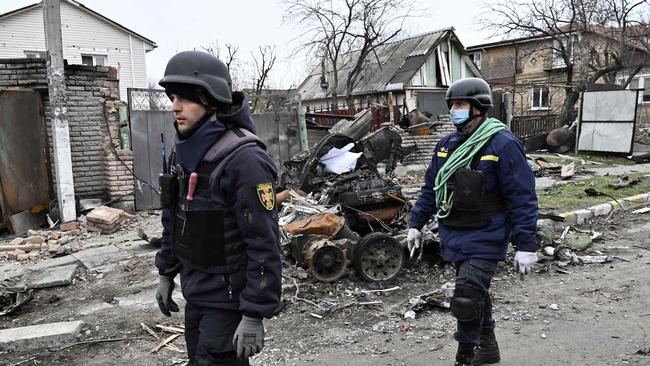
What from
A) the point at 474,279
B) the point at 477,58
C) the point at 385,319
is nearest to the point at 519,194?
the point at 474,279

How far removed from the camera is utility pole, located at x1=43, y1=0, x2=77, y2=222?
23.2ft

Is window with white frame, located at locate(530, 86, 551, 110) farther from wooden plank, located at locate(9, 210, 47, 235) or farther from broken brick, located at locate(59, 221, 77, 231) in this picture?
wooden plank, located at locate(9, 210, 47, 235)

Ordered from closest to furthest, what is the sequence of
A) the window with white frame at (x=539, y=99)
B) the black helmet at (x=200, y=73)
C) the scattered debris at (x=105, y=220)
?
the black helmet at (x=200, y=73)
the scattered debris at (x=105, y=220)
the window with white frame at (x=539, y=99)

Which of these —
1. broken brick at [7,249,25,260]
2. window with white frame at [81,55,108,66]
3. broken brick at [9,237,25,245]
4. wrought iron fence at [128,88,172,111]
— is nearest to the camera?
broken brick at [7,249,25,260]

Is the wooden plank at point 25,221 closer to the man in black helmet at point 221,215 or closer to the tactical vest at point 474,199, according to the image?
the man in black helmet at point 221,215

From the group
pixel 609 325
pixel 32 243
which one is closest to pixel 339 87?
pixel 32 243

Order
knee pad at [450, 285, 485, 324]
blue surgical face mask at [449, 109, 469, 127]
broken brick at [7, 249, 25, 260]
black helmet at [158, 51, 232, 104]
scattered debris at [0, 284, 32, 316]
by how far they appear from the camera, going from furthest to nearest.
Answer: broken brick at [7, 249, 25, 260]
scattered debris at [0, 284, 32, 316]
blue surgical face mask at [449, 109, 469, 127]
knee pad at [450, 285, 485, 324]
black helmet at [158, 51, 232, 104]

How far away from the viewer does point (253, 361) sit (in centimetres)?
338

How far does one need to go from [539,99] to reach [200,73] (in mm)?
31868

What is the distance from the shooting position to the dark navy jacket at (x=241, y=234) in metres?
1.93

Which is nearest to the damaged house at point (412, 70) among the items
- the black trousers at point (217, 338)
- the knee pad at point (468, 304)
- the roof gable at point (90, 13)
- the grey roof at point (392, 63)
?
the grey roof at point (392, 63)

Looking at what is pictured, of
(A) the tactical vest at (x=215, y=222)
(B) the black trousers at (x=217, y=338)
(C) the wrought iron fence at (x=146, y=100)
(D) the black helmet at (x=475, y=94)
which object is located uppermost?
(C) the wrought iron fence at (x=146, y=100)

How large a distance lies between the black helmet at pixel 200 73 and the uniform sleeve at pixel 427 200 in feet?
5.54

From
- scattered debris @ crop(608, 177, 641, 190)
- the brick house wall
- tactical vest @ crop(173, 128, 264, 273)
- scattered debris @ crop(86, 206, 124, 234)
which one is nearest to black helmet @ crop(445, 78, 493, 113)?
tactical vest @ crop(173, 128, 264, 273)
